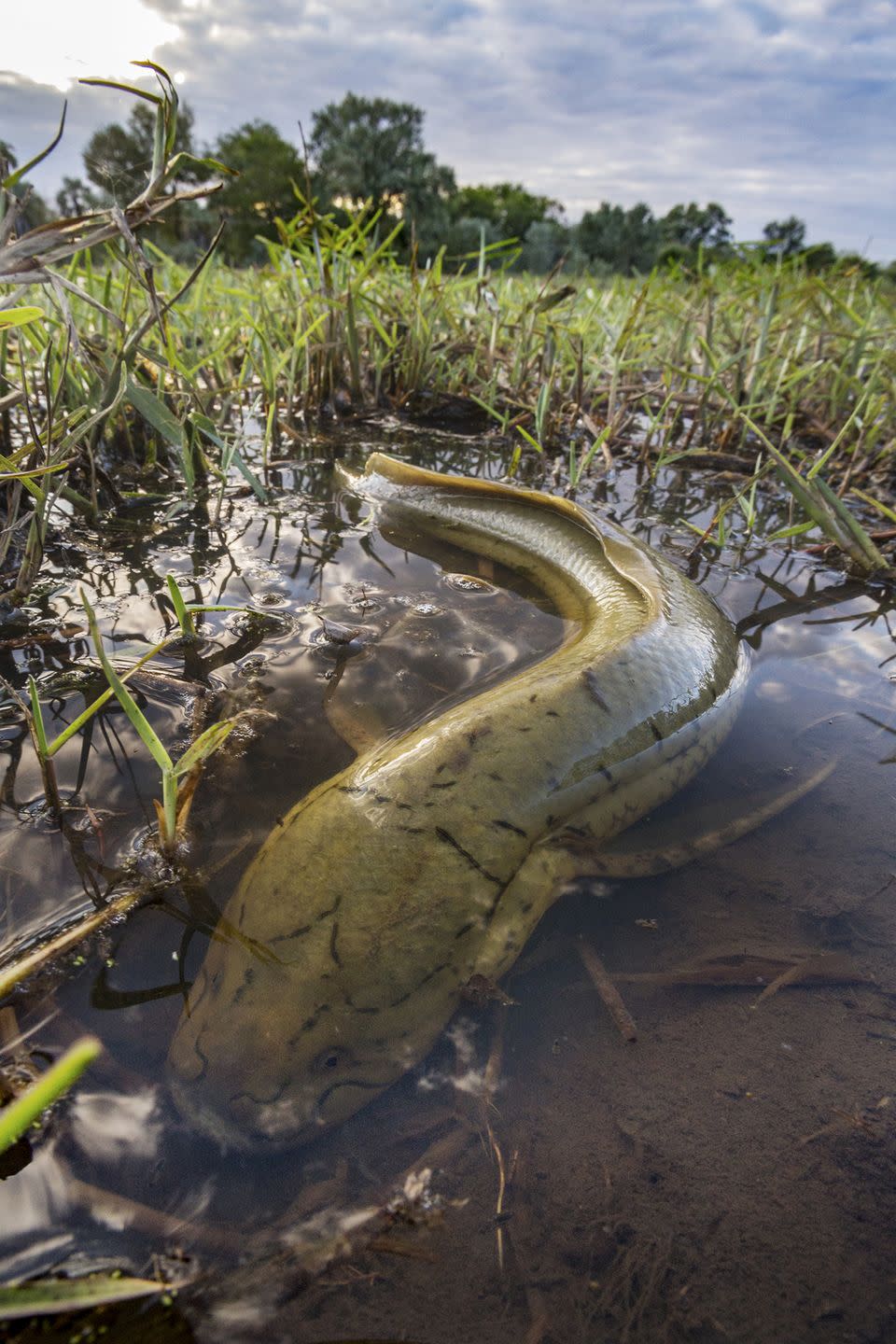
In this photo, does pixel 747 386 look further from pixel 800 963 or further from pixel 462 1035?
pixel 462 1035

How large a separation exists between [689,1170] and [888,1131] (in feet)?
1.27

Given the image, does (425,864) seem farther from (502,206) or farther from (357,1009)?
(502,206)

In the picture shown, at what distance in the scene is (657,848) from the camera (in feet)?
6.37

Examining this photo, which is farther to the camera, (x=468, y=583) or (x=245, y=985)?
(x=468, y=583)

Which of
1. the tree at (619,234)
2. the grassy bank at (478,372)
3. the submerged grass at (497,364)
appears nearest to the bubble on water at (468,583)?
the grassy bank at (478,372)

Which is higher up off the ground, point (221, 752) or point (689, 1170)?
point (221, 752)

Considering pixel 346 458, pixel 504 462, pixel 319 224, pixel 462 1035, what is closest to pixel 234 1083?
pixel 462 1035

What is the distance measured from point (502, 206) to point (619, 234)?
25246 millimetres

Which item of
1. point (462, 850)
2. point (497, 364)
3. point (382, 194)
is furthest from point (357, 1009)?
point (382, 194)

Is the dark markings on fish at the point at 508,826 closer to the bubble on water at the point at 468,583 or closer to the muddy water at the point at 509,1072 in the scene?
the muddy water at the point at 509,1072

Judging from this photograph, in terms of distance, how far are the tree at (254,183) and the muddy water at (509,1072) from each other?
2275 centimetres

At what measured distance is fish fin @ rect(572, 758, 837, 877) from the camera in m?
1.88

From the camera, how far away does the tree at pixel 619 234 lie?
2542 cm

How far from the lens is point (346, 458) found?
13.8ft
